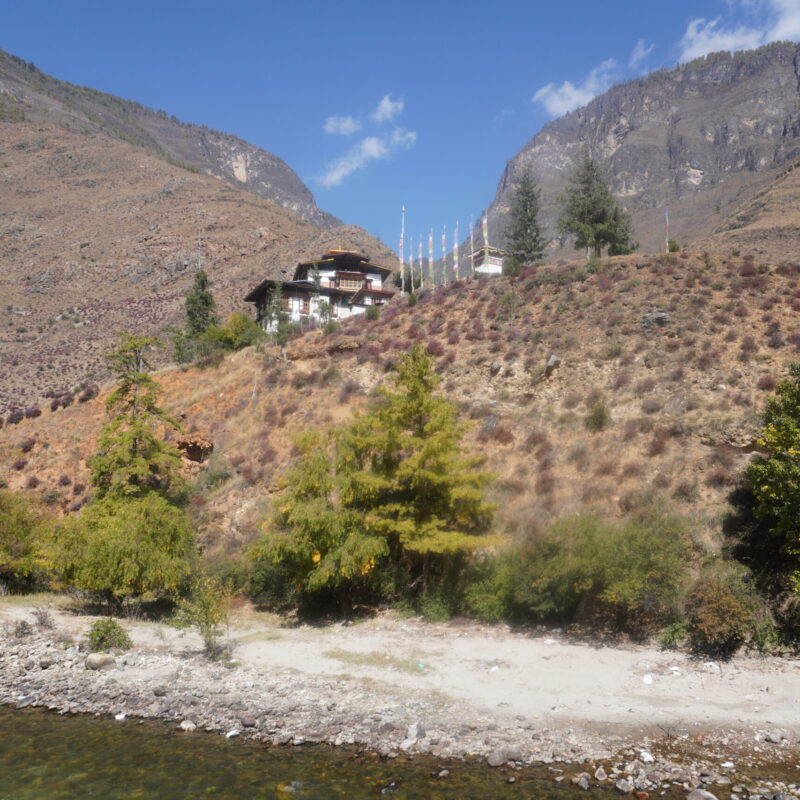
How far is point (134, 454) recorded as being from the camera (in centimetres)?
3077

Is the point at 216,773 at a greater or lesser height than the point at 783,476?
lesser

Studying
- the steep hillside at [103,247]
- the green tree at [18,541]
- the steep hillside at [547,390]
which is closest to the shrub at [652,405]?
the steep hillside at [547,390]

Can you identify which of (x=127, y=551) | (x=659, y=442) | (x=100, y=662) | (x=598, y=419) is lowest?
(x=100, y=662)

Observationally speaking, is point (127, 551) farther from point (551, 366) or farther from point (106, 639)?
point (551, 366)

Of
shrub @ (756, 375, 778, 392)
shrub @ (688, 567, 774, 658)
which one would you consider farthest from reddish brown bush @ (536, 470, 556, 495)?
shrub @ (756, 375, 778, 392)

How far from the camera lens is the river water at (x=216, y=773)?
11516 mm

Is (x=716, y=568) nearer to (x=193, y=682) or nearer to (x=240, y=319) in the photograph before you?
(x=193, y=682)

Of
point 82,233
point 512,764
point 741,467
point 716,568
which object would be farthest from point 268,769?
point 82,233

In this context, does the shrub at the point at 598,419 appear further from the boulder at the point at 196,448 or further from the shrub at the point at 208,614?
the boulder at the point at 196,448

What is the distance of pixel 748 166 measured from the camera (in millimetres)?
181625

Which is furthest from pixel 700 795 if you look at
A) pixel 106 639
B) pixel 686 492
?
pixel 106 639

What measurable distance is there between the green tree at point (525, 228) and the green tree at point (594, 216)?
558 centimetres

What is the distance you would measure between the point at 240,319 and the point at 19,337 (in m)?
46.1

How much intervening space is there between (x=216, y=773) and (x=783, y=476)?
1684 cm
